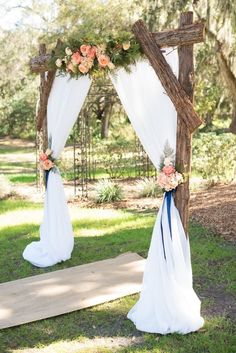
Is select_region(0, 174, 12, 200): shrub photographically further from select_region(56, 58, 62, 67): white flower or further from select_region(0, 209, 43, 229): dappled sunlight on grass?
select_region(56, 58, 62, 67): white flower

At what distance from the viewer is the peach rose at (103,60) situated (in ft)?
14.6

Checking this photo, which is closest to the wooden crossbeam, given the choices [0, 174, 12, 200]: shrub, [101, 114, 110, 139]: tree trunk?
[0, 174, 12, 200]: shrub

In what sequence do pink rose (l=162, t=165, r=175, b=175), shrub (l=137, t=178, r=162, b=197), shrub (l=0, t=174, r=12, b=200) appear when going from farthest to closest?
shrub (l=0, t=174, r=12, b=200) < shrub (l=137, t=178, r=162, b=197) < pink rose (l=162, t=165, r=175, b=175)

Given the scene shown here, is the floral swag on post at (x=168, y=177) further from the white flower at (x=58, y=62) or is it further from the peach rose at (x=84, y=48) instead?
the white flower at (x=58, y=62)

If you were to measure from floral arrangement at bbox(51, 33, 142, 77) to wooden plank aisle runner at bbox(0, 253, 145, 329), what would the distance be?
7.34 feet

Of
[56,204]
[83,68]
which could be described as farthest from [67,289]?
[83,68]

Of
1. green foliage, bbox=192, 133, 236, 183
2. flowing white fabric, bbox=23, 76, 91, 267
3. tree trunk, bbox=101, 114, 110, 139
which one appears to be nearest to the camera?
flowing white fabric, bbox=23, 76, 91, 267

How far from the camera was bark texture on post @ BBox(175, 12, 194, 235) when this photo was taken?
401 cm

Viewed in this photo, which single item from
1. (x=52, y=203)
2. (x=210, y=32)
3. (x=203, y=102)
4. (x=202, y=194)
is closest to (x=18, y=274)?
(x=52, y=203)

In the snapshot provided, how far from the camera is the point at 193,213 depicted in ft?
26.9

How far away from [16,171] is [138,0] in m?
6.71

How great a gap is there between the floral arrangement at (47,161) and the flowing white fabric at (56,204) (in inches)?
2.2

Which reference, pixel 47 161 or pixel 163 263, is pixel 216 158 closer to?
pixel 47 161

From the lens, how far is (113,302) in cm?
472
